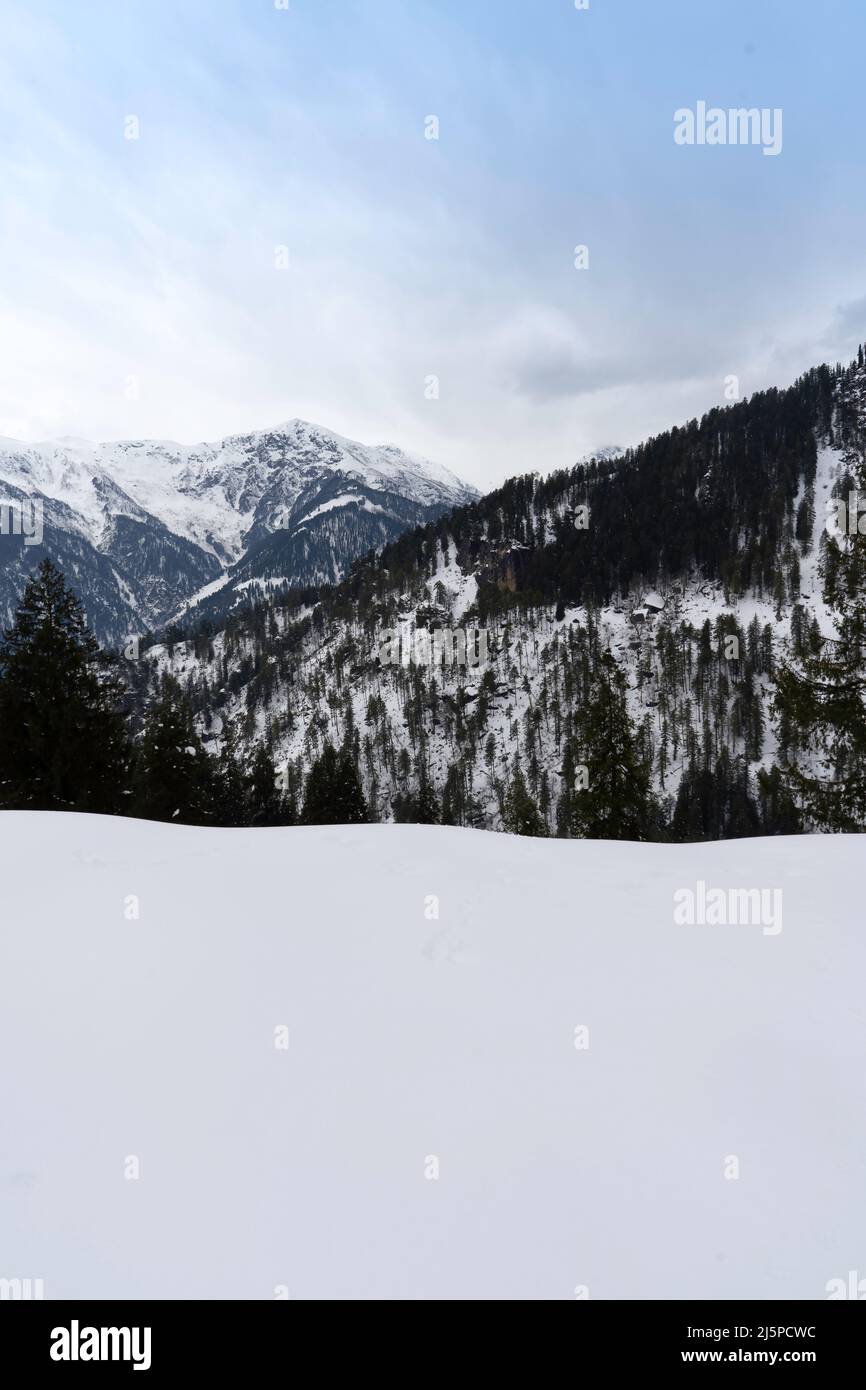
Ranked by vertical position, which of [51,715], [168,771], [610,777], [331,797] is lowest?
[331,797]

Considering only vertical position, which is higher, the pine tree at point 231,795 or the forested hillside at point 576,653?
the forested hillside at point 576,653

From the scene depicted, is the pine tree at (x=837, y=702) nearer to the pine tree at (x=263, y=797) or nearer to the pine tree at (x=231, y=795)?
the pine tree at (x=263, y=797)

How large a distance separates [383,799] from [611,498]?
408 ft

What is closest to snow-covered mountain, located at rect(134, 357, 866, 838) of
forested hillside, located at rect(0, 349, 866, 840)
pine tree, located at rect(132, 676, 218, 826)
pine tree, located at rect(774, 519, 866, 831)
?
forested hillside, located at rect(0, 349, 866, 840)

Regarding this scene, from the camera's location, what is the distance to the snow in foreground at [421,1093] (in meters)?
3.03

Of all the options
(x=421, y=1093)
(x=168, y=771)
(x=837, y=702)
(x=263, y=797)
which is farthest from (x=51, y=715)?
(x=263, y=797)

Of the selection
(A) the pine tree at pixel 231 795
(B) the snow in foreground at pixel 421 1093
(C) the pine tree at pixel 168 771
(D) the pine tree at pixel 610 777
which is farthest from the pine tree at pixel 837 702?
(A) the pine tree at pixel 231 795

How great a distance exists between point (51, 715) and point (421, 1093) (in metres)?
18.8

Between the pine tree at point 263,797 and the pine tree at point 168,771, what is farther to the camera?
the pine tree at point 263,797

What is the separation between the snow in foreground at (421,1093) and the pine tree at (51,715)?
13.7 meters

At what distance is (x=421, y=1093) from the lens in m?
3.99

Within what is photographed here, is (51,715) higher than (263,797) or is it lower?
higher

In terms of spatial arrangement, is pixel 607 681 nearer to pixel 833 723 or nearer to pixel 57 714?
pixel 833 723

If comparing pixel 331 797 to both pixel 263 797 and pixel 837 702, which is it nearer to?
pixel 263 797
